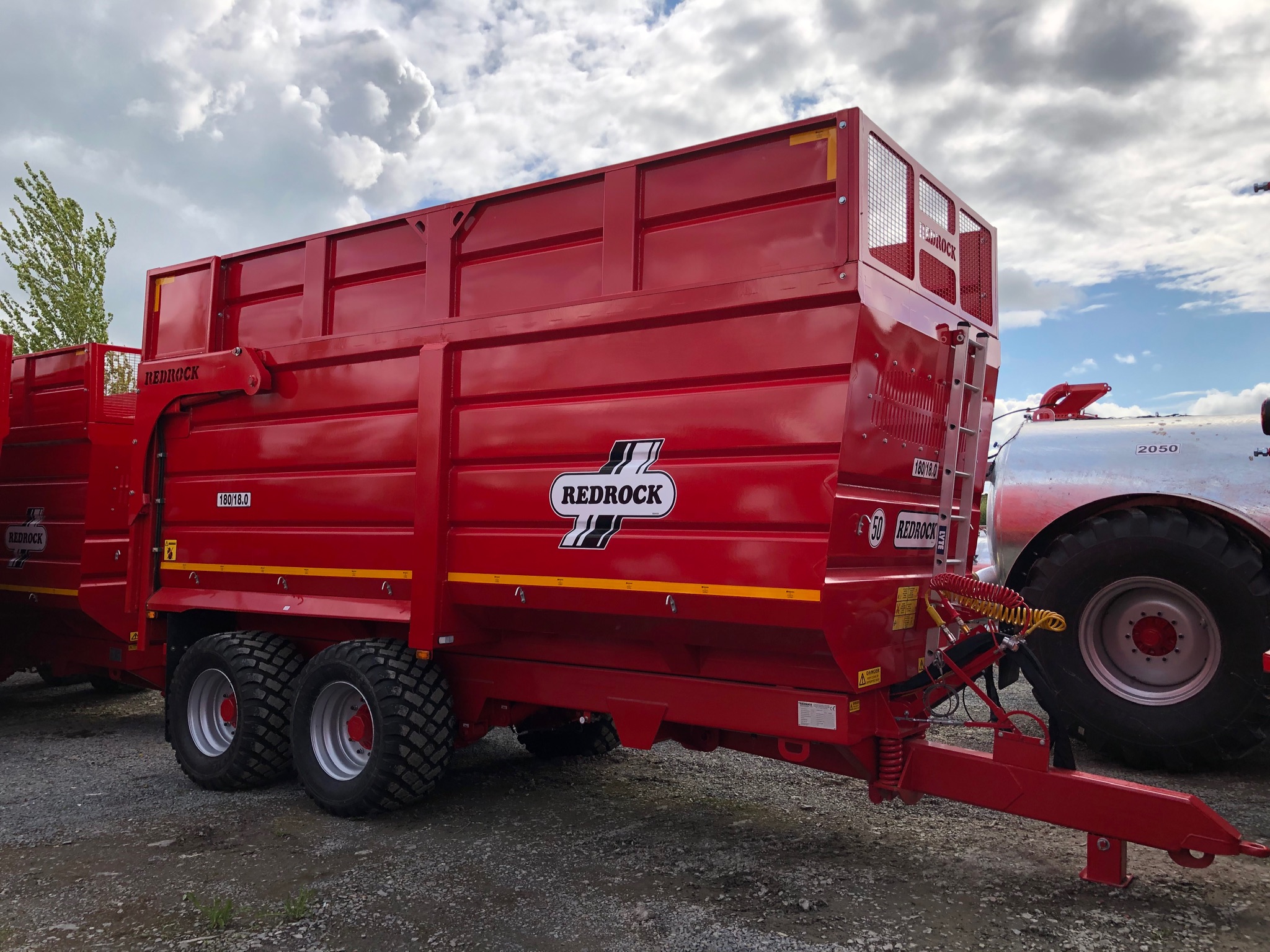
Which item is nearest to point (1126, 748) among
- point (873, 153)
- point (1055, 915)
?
point (1055, 915)

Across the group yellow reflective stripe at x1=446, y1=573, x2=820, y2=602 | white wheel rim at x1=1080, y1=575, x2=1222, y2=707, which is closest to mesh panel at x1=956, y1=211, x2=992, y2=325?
white wheel rim at x1=1080, y1=575, x2=1222, y2=707

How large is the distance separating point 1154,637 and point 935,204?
8.84ft

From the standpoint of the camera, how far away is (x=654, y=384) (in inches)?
161

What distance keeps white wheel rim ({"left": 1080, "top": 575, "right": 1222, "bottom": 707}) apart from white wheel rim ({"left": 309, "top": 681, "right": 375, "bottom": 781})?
13.2 feet

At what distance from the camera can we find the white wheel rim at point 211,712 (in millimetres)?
5562

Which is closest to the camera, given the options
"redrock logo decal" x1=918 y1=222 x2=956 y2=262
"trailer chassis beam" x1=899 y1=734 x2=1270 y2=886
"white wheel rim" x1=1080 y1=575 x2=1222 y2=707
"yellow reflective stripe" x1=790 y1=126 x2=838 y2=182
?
"trailer chassis beam" x1=899 y1=734 x2=1270 y2=886

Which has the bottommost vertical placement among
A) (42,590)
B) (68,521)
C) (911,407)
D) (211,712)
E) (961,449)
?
(211,712)

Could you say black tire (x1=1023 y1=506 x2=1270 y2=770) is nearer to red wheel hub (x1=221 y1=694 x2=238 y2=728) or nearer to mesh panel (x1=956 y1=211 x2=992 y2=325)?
mesh panel (x1=956 y1=211 x2=992 y2=325)

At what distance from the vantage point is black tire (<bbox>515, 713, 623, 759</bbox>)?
19.2 feet

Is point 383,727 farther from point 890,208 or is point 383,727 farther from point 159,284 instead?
point 159,284

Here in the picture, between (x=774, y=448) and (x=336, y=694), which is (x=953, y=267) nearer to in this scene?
(x=774, y=448)

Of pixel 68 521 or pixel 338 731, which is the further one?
pixel 68 521

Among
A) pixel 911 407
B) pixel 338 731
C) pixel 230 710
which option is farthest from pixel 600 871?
pixel 230 710

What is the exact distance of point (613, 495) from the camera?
414cm
